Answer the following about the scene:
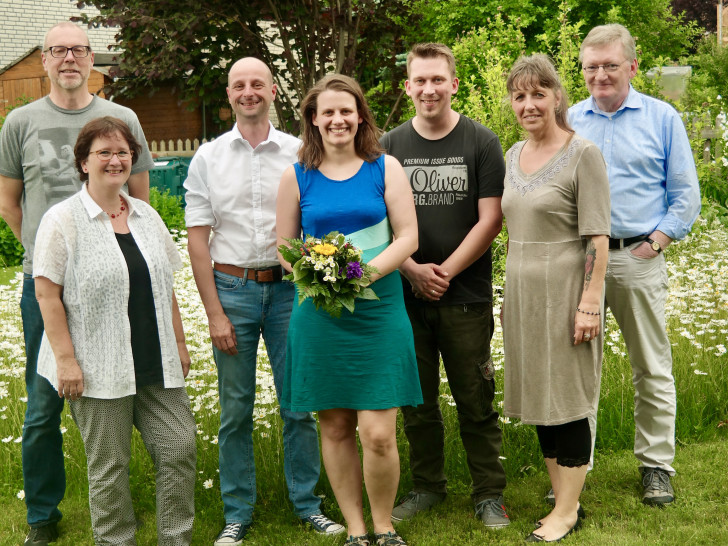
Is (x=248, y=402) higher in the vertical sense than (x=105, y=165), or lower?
lower

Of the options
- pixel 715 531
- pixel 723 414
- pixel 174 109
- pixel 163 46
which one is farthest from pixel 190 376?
pixel 174 109

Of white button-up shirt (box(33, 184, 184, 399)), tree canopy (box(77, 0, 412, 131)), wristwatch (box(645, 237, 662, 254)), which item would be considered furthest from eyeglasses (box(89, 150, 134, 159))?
tree canopy (box(77, 0, 412, 131))

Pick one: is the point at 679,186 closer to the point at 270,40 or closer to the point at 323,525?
the point at 323,525

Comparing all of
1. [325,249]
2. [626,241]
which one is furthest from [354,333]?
[626,241]

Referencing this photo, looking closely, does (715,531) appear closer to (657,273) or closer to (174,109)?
(657,273)

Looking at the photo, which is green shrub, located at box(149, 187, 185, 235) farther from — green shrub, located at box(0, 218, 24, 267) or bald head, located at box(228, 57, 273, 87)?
bald head, located at box(228, 57, 273, 87)

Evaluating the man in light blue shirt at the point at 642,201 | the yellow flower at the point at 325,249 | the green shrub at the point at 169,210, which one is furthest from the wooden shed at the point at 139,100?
the yellow flower at the point at 325,249

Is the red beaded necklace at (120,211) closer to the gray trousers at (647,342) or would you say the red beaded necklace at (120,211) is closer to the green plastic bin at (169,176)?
the gray trousers at (647,342)

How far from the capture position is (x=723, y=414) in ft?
18.2

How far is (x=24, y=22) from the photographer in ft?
62.8

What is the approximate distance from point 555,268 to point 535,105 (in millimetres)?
791

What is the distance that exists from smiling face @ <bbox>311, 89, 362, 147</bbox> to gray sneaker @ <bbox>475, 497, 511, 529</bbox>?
2.10 metres

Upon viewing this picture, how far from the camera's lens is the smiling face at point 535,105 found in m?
3.83

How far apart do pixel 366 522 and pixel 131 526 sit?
126 centimetres
